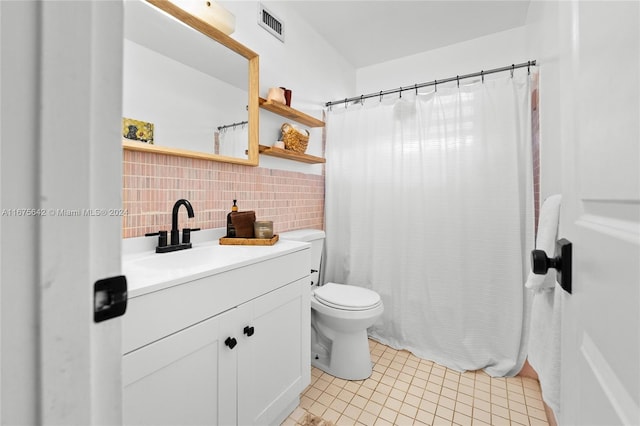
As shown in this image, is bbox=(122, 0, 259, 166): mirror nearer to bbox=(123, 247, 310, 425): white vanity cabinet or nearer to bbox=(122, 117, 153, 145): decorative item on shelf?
bbox=(122, 117, 153, 145): decorative item on shelf

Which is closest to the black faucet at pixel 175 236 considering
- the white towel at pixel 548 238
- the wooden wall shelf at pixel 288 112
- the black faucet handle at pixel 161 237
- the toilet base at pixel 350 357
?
the black faucet handle at pixel 161 237

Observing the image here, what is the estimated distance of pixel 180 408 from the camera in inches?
36.6

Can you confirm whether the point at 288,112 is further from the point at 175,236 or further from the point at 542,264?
the point at 542,264

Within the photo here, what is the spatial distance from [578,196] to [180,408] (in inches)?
47.2

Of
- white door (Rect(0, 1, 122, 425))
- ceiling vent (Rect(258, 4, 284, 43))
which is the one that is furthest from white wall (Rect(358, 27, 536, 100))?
white door (Rect(0, 1, 122, 425))

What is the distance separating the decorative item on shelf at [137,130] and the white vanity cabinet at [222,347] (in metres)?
0.72

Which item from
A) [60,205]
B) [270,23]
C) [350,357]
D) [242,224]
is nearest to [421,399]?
[350,357]

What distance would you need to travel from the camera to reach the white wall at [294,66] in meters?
1.76

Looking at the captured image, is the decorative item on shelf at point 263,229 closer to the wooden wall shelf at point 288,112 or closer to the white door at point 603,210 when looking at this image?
the wooden wall shelf at point 288,112

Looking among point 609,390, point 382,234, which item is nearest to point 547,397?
point 609,390

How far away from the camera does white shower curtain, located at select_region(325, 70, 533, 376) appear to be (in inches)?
72.6

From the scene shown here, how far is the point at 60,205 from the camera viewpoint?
0.29m

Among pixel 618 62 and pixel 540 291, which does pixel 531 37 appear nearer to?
pixel 540 291

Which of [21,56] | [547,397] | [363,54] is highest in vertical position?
[363,54]
